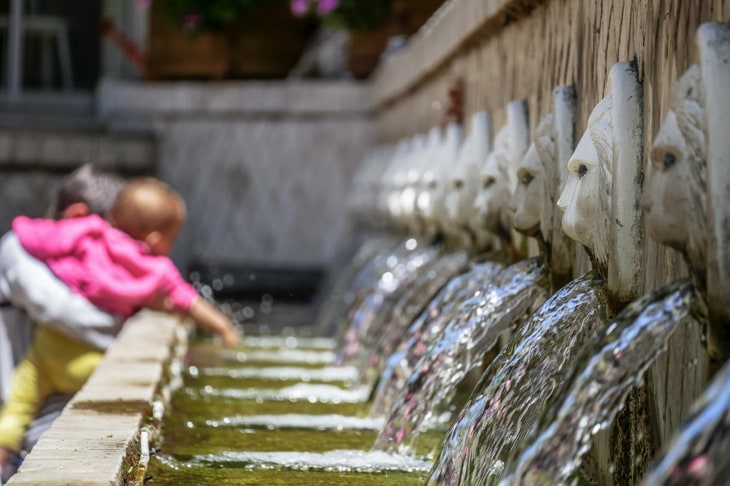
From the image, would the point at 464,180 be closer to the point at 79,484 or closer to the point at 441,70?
the point at 441,70

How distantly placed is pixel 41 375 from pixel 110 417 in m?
1.66

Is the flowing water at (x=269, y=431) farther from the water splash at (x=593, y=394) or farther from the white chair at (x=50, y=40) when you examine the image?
the white chair at (x=50, y=40)

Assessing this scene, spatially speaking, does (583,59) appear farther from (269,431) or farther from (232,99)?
(232,99)

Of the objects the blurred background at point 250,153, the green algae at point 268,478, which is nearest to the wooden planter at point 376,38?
the blurred background at point 250,153

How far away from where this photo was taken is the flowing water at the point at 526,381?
9.07 ft

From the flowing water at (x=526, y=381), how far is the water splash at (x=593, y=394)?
0.63 meters

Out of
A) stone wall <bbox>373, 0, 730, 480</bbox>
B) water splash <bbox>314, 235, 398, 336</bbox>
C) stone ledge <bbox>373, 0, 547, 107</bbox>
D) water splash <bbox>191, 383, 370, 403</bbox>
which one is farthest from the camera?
water splash <bbox>314, 235, 398, 336</bbox>

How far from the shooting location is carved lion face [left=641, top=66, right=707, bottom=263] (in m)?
2.12

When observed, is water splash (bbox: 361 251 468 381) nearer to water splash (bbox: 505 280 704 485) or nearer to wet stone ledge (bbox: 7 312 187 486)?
wet stone ledge (bbox: 7 312 187 486)

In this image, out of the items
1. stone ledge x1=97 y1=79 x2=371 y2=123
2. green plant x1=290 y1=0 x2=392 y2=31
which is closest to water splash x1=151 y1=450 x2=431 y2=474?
stone ledge x1=97 y1=79 x2=371 y2=123

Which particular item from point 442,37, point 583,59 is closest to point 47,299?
point 442,37

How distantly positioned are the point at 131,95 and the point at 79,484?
27.4 feet

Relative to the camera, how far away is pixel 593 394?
207cm

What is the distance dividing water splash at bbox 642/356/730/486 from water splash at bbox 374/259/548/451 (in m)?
1.68
